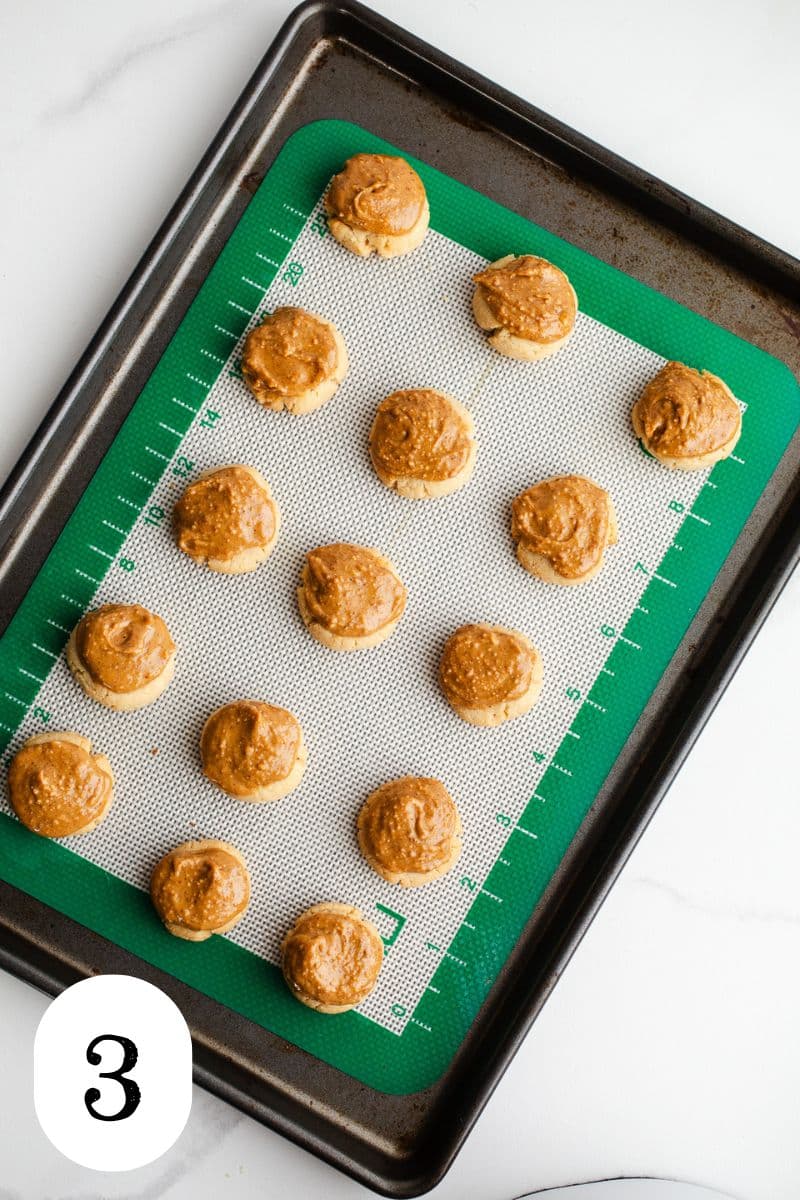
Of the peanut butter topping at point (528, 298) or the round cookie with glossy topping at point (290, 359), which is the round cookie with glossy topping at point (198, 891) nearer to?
the round cookie with glossy topping at point (290, 359)

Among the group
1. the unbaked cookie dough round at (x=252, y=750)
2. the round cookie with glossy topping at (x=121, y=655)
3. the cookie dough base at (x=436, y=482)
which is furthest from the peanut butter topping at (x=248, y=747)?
the cookie dough base at (x=436, y=482)

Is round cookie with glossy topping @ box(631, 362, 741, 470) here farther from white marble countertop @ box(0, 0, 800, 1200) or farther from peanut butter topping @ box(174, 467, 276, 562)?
peanut butter topping @ box(174, 467, 276, 562)

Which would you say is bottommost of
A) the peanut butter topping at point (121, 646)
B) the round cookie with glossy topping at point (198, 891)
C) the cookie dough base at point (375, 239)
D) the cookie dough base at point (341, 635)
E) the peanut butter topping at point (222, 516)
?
the round cookie with glossy topping at point (198, 891)

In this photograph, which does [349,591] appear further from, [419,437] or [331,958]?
[331,958]

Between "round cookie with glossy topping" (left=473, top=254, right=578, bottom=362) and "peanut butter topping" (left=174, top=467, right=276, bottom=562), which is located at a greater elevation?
"round cookie with glossy topping" (left=473, top=254, right=578, bottom=362)

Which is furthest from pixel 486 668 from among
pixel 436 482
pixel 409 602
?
pixel 436 482

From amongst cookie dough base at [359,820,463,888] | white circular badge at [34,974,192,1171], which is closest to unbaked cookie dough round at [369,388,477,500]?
cookie dough base at [359,820,463,888]
